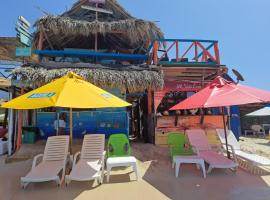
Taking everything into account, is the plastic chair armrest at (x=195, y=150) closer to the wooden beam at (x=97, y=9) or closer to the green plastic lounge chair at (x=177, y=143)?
the green plastic lounge chair at (x=177, y=143)

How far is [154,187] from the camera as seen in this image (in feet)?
15.8

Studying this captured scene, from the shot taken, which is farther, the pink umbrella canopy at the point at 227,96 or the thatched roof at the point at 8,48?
the thatched roof at the point at 8,48

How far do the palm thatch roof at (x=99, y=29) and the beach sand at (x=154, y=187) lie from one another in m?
6.40

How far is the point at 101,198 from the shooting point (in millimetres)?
4250

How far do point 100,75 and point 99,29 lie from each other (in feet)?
9.96

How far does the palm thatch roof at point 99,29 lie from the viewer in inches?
388

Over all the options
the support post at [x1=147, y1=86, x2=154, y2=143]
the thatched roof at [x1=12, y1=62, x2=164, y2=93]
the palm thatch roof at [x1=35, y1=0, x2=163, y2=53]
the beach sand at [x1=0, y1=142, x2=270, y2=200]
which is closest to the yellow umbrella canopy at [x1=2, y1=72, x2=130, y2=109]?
the beach sand at [x1=0, y1=142, x2=270, y2=200]

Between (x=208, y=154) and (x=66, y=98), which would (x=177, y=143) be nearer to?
(x=208, y=154)

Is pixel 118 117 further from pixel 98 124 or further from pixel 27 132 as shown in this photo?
pixel 27 132

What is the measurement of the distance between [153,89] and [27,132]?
5260 mm

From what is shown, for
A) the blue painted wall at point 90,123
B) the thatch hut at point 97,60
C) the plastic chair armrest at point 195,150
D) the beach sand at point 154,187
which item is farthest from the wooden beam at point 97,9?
the beach sand at point 154,187

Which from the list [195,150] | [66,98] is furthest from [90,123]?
[66,98]

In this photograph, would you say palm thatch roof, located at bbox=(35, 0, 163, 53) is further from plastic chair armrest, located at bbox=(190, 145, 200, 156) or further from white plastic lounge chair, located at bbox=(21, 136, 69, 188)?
plastic chair armrest, located at bbox=(190, 145, 200, 156)

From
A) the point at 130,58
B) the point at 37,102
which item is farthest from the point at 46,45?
the point at 37,102
